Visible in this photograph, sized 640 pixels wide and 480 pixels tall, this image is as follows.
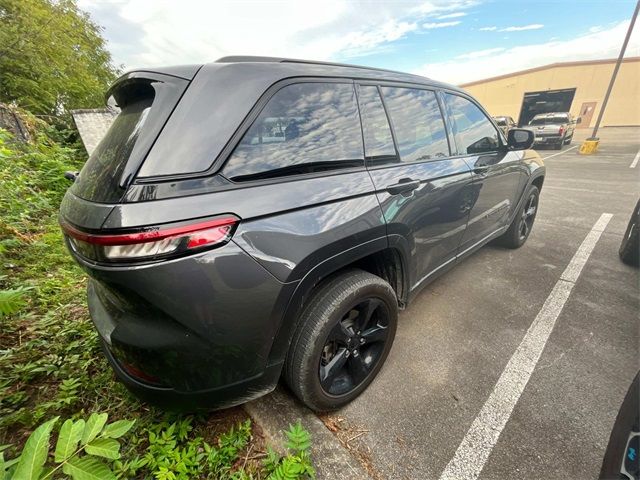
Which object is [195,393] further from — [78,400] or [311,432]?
[78,400]

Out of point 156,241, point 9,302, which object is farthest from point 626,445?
point 9,302

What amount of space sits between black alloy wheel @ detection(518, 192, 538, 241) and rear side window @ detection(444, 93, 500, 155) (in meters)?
1.21

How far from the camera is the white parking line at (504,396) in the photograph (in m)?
1.46

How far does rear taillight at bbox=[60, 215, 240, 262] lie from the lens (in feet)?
3.28

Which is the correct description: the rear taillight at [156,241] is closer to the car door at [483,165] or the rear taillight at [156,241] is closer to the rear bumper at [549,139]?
the car door at [483,165]

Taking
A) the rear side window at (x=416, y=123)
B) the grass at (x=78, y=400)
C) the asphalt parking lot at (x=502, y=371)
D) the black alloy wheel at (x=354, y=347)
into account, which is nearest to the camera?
the grass at (x=78, y=400)

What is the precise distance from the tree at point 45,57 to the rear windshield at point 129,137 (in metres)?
13.2

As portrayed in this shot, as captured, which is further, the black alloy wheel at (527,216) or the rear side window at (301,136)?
the black alloy wheel at (527,216)

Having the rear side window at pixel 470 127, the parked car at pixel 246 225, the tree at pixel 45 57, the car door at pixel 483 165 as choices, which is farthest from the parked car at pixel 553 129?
the tree at pixel 45 57

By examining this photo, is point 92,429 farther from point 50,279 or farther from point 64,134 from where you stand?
point 64,134

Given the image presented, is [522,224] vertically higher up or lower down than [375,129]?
lower down

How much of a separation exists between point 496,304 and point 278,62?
269 cm

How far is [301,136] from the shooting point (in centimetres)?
139

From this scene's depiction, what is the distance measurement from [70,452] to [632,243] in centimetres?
478
